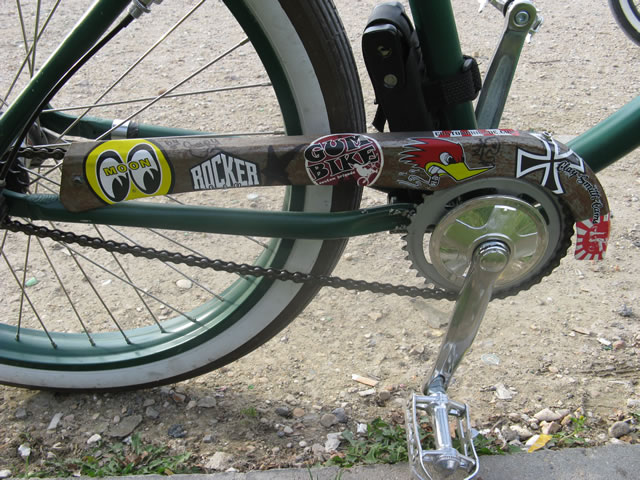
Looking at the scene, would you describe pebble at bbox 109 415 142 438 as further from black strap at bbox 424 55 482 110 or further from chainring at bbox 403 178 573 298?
black strap at bbox 424 55 482 110

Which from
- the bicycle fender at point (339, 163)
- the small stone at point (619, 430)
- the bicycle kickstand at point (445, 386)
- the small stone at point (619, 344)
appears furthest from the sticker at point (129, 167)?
the small stone at point (619, 344)

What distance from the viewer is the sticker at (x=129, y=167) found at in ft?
3.83

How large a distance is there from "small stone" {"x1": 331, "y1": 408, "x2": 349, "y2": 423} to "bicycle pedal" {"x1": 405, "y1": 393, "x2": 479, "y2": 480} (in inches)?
12.1

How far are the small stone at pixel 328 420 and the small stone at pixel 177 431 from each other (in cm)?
36

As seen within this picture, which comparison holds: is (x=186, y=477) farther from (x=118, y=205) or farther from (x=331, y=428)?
(x=118, y=205)

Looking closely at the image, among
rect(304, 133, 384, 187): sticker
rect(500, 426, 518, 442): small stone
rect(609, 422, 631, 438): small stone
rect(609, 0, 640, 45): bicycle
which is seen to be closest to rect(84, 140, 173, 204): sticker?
rect(304, 133, 384, 187): sticker

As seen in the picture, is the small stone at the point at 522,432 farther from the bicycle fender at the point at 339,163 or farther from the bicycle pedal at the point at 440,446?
the bicycle fender at the point at 339,163

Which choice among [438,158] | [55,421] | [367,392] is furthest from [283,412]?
[438,158]

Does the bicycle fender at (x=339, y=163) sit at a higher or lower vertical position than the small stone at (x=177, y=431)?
higher

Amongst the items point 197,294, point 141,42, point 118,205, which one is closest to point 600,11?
point 141,42

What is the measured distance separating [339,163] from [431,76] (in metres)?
0.26

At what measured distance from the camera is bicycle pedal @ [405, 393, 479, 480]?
122 centimetres

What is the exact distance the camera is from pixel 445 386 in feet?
4.42

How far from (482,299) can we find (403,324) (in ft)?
2.20
